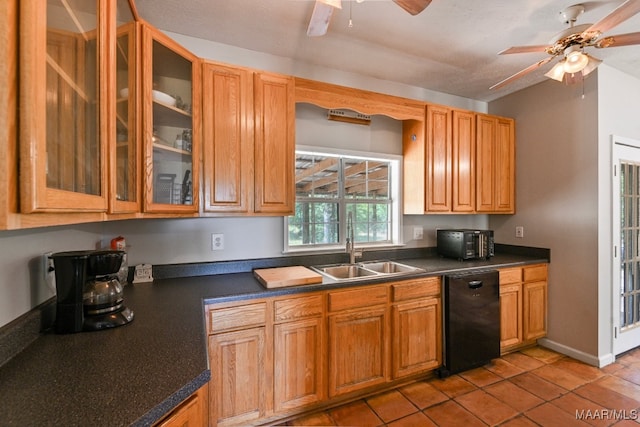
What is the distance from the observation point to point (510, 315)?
8.83 ft

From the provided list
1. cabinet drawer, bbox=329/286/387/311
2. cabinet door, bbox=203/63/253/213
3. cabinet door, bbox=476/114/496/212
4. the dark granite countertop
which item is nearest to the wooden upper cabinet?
cabinet door, bbox=476/114/496/212

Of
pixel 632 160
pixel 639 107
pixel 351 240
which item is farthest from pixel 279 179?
pixel 639 107

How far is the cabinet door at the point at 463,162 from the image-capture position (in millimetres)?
2854

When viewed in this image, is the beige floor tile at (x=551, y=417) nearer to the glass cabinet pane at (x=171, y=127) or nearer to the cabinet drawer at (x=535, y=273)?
the cabinet drawer at (x=535, y=273)

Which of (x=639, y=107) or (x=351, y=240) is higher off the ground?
(x=639, y=107)

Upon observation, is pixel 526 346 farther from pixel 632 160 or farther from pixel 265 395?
pixel 265 395

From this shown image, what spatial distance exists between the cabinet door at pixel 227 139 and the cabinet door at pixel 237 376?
2.78 feet

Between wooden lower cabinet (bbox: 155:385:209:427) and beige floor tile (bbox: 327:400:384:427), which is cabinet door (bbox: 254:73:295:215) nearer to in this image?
wooden lower cabinet (bbox: 155:385:209:427)

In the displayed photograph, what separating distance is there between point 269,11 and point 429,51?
4.34 feet

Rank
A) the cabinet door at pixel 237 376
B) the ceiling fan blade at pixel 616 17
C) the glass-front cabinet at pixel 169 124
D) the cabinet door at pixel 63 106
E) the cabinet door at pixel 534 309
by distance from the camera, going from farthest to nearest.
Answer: the cabinet door at pixel 534 309
the cabinet door at pixel 237 376
the glass-front cabinet at pixel 169 124
the ceiling fan blade at pixel 616 17
the cabinet door at pixel 63 106

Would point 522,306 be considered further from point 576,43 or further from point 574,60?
point 576,43

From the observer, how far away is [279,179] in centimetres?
212

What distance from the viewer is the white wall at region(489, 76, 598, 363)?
2566mm

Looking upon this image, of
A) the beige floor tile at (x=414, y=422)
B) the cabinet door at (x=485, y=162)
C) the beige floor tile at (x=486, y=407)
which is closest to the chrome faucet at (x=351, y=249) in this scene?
the beige floor tile at (x=414, y=422)
